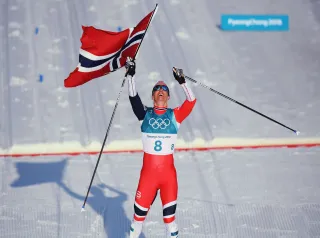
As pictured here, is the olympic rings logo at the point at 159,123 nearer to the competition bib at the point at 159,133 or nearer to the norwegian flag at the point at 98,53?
the competition bib at the point at 159,133

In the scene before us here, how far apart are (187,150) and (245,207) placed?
1.40 metres

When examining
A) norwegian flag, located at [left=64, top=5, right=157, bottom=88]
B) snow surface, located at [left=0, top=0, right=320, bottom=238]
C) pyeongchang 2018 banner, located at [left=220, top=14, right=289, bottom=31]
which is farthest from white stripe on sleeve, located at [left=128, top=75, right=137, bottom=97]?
pyeongchang 2018 banner, located at [left=220, top=14, right=289, bottom=31]

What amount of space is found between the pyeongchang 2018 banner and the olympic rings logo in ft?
16.0

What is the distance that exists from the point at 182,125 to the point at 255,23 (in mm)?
2808

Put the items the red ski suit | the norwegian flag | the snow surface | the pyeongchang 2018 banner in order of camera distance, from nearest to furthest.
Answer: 1. the red ski suit
2. the norwegian flag
3. the snow surface
4. the pyeongchang 2018 banner

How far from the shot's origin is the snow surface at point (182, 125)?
Answer: 4719mm

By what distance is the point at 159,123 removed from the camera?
396 cm

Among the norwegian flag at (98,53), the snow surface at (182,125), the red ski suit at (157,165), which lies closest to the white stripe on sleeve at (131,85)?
the red ski suit at (157,165)

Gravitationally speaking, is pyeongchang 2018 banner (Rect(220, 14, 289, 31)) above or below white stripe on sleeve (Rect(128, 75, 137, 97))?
below

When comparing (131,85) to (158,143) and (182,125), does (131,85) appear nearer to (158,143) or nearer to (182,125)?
(158,143)

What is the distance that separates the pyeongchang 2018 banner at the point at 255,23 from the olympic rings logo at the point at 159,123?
4876 mm

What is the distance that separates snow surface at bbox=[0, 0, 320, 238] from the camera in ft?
15.5

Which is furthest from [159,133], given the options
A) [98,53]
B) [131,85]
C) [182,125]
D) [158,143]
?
[182,125]

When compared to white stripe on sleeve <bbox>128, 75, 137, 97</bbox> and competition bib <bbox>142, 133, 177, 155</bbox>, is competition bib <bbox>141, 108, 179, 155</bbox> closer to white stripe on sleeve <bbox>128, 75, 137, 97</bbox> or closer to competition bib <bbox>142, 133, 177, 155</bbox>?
competition bib <bbox>142, 133, 177, 155</bbox>
